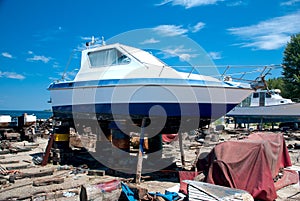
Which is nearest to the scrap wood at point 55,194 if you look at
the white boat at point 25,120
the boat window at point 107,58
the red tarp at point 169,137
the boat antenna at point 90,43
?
the boat window at point 107,58

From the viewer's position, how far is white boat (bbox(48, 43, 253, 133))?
7359mm

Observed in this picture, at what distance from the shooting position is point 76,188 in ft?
21.5

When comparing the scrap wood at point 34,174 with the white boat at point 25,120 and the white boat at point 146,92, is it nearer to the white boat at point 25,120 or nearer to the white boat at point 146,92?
the white boat at point 146,92

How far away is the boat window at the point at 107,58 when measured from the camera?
8625mm

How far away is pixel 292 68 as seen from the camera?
36656 mm

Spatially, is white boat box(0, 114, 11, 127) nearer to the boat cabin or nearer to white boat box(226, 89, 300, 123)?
white boat box(226, 89, 300, 123)

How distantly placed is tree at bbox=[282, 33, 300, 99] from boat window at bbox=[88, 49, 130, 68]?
105 ft

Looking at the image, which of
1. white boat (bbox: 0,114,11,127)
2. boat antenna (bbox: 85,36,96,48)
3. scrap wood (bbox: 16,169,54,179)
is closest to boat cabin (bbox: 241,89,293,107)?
boat antenna (bbox: 85,36,96,48)

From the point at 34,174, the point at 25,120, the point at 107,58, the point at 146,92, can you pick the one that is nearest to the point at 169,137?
the point at 107,58

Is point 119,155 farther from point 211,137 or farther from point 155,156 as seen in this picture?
point 211,137

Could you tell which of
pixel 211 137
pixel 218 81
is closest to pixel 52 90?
pixel 218 81

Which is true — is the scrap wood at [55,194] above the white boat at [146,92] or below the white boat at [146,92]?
below

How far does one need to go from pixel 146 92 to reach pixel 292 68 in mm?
35688

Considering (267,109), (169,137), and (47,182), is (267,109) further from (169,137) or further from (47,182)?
(47,182)
